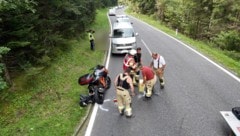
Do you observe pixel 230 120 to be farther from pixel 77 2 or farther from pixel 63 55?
pixel 77 2

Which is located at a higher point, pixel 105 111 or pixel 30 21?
pixel 30 21

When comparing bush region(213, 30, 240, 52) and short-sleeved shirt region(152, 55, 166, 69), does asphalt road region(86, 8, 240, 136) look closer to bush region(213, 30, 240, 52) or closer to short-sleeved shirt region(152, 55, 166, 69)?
short-sleeved shirt region(152, 55, 166, 69)

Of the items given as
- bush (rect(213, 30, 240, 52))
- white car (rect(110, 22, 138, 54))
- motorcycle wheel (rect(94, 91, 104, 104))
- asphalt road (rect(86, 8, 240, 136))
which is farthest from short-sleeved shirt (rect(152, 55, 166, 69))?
bush (rect(213, 30, 240, 52))

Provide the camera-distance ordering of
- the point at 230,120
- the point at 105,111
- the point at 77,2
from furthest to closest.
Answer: the point at 77,2, the point at 105,111, the point at 230,120

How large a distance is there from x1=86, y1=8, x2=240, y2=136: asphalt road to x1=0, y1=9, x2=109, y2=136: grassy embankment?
3.66 feet

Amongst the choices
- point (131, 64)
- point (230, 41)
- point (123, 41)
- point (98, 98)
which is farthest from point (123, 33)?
point (230, 41)

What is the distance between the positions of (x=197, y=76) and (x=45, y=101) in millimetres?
7310

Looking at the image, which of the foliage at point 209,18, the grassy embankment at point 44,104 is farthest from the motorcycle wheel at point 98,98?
the foliage at point 209,18

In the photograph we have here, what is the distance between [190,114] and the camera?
28.3 ft

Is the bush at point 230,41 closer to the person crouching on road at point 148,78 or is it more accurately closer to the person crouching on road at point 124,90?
the person crouching on road at point 148,78

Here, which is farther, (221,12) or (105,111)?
(221,12)

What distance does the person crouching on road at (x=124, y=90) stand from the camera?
8359mm

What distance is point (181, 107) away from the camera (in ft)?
30.1

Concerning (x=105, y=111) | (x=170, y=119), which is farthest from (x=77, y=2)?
(x=170, y=119)
